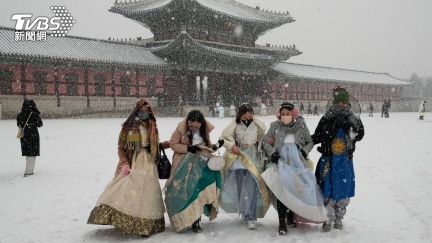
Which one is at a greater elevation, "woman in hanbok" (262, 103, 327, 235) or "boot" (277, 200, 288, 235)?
"woman in hanbok" (262, 103, 327, 235)

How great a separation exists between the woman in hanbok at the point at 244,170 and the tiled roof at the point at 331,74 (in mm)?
30678

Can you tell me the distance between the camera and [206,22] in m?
29.1

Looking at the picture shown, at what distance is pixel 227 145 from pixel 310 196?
1085 mm

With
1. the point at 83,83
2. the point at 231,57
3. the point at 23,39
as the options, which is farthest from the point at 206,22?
the point at 23,39

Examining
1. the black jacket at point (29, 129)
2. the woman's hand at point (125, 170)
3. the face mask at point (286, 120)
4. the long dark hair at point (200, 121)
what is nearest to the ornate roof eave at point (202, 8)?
the black jacket at point (29, 129)

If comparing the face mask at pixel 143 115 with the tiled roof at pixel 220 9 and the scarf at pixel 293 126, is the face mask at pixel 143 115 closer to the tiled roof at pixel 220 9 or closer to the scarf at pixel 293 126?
the scarf at pixel 293 126

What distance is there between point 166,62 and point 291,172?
78.3ft

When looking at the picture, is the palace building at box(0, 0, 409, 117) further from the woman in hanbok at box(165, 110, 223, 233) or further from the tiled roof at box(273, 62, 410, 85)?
the woman in hanbok at box(165, 110, 223, 233)

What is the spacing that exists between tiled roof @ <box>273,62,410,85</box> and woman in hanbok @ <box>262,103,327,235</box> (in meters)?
30.8

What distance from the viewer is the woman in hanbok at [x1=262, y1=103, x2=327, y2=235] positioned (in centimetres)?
420

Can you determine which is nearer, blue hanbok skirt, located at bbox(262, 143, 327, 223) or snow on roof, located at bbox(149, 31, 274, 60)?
blue hanbok skirt, located at bbox(262, 143, 327, 223)

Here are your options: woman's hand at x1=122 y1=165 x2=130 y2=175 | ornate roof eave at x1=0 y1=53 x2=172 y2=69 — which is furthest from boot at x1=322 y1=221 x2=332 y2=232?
ornate roof eave at x1=0 y1=53 x2=172 y2=69

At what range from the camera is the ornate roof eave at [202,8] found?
26.8 m

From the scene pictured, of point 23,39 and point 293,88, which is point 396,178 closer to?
point 23,39
